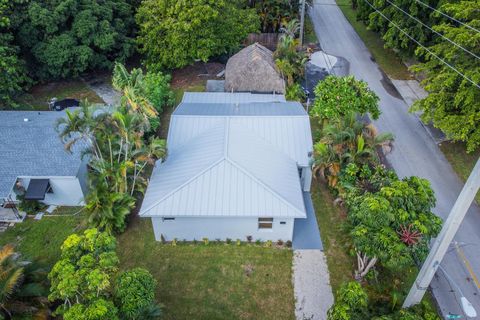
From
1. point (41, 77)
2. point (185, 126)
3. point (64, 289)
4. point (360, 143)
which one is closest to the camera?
point (64, 289)

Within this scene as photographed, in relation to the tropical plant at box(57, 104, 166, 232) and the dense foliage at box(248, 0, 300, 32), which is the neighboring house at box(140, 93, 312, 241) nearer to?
the tropical plant at box(57, 104, 166, 232)

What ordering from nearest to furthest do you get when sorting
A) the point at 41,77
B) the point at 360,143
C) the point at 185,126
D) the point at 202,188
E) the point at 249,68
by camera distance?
the point at 202,188 → the point at 360,143 → the point at 185,126 → the point at 249,68 → the point at 41,77

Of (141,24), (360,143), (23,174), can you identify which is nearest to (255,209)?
(360,143)

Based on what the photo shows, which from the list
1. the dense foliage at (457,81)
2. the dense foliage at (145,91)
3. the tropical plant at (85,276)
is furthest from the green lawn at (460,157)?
the tropical plant at (85,276)

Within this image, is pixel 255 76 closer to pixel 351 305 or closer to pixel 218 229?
pixel 218 229

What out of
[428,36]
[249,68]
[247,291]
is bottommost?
[247,291]

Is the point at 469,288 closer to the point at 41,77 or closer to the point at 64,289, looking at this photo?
the point at 64,289

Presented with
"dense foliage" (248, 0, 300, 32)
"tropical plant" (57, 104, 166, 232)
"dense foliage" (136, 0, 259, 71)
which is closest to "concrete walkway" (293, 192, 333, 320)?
"tropical plant" (57, 104, 166, 232)
